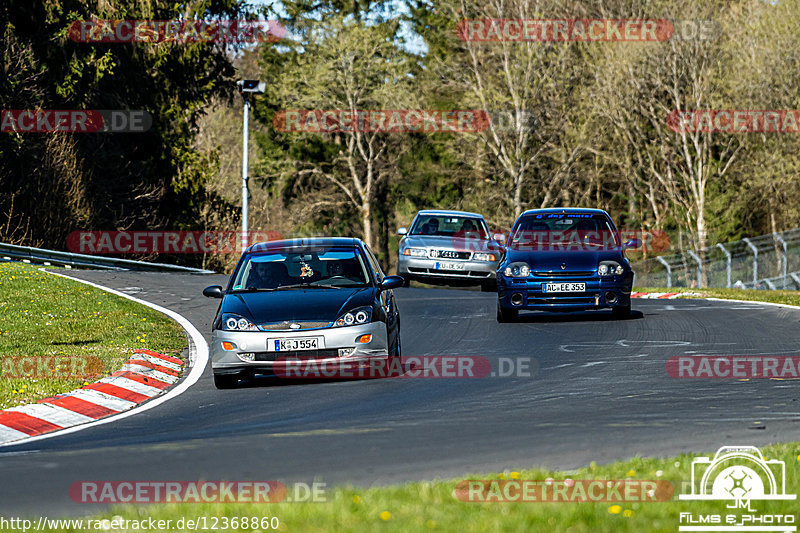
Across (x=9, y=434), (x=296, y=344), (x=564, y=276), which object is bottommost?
(x=9, y=434)

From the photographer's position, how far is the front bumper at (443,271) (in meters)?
24.7

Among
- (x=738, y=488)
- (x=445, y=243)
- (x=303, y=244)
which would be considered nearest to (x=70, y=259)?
(x=445, y=243)

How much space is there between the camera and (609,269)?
676 inches

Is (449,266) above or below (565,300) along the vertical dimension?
above

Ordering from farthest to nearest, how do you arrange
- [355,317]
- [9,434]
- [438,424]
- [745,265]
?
[745,265] < [355,317] < [9,434] < [438,424]

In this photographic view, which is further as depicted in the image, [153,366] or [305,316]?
[153,366]

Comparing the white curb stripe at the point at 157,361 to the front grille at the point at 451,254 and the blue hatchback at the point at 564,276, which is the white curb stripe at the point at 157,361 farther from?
the front grille at the point at 451,254

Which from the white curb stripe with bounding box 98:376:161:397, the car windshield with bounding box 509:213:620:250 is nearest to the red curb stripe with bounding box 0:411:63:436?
the white curb stripe with bounding box 98:376:161:397

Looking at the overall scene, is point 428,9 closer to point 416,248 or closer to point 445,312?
point 416,248

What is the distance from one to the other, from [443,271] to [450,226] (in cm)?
144

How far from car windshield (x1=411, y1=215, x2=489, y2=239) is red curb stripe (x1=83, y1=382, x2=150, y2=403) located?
46.7ft

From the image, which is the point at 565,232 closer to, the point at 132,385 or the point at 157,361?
the point at 157,361

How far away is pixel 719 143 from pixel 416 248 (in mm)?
29314

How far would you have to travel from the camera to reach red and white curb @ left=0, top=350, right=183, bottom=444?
32.8ft
